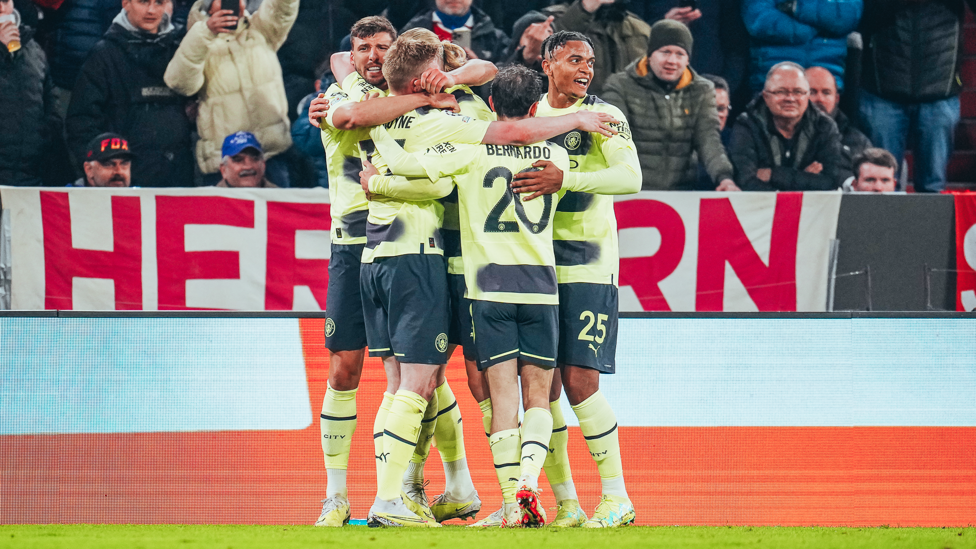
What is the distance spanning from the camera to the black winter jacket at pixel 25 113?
27.5ft

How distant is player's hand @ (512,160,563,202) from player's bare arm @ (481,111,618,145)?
0.13 meters

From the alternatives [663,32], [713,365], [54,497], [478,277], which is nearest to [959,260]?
[663,32]

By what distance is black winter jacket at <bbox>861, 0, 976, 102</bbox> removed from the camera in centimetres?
938

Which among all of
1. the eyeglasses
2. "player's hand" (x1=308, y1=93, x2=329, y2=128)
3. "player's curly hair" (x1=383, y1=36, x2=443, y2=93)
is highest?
the eyeglasses

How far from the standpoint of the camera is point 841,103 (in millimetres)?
A: 9461

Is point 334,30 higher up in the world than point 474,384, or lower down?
higher up

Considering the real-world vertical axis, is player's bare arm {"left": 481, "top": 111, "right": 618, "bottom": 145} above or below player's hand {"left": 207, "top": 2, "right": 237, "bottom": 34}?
below

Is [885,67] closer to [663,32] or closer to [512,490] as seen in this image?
[663,32]

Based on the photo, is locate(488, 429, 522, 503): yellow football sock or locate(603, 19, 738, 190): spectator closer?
locate(488, 429, 522, 503): yellow football sock

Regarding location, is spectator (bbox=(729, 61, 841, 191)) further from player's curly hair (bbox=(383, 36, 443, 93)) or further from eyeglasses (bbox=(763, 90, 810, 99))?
player's curly hair (bbox=(383, 36, 443, 93))

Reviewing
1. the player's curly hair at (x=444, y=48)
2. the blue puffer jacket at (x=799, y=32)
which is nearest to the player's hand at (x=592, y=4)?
the blue puffer jacket at (x=799, y=32)

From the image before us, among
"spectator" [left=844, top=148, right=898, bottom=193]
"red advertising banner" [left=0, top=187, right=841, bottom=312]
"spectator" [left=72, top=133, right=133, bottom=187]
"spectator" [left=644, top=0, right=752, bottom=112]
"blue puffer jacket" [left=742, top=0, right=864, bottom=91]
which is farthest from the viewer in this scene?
"spectator" [left=644, top=0, right=752, bottom=112]

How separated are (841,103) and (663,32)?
206cm

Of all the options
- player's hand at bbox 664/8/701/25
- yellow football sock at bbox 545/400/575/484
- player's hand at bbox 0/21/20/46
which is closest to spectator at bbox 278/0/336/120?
player's hand at bbox 0/21/20/46
